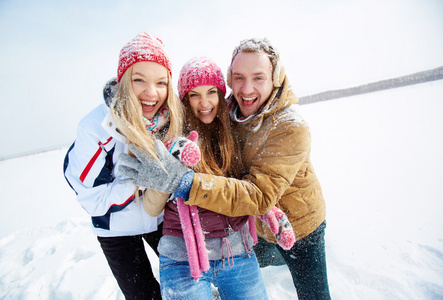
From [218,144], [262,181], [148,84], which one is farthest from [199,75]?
[262,181]

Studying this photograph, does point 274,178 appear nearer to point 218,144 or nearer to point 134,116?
point 218,144

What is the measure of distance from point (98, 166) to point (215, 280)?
121cm

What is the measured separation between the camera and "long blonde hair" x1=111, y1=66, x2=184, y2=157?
4.42ft

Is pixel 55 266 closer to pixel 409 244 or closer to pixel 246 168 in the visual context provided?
pixel 246 168

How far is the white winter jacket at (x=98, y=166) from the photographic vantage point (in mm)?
1412

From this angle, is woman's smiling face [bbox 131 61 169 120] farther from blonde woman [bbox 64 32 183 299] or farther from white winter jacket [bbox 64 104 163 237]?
white winter jacket [bbox 64 104 163 237]

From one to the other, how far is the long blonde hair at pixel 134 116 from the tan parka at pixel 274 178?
1.48 feet

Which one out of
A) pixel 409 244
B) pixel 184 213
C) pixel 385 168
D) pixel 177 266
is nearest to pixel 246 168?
pixel 184 213

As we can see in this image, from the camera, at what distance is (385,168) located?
4.81 m

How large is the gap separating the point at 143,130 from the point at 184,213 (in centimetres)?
66

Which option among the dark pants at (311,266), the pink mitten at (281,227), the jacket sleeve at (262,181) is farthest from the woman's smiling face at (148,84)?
the dark pants at (311,266)

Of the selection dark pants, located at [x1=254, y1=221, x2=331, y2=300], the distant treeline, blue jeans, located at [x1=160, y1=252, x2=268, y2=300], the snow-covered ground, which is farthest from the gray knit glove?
the distant treeline

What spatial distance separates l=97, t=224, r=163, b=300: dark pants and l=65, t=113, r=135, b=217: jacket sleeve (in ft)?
1.36

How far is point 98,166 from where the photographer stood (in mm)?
1425
